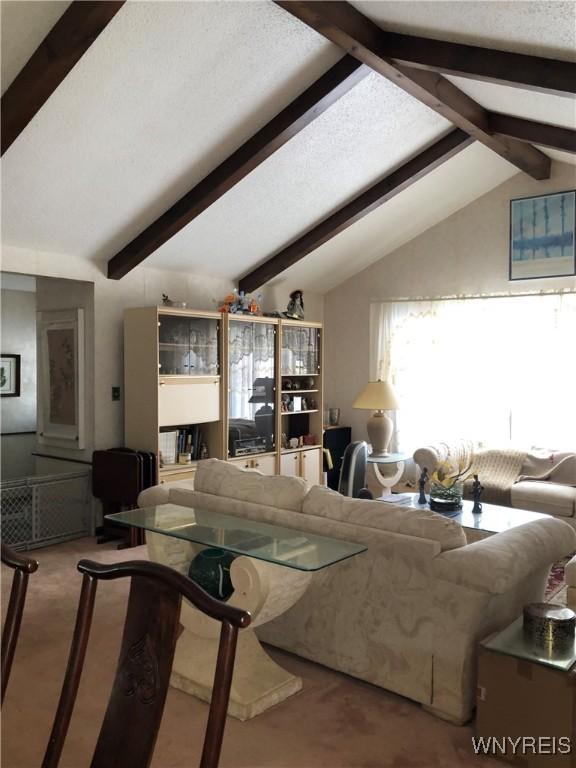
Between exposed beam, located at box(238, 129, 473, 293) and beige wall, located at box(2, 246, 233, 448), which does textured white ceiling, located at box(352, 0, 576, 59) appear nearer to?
exposed beam, located at box(238, 129, 473, 293)

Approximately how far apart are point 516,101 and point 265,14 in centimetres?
196

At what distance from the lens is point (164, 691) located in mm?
1369

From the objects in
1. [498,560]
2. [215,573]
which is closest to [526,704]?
[498,560]

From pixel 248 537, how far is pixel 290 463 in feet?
13.4

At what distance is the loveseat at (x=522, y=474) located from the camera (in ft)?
17.9

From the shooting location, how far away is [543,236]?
6.45 m

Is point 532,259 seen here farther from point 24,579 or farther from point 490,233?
point 24,579

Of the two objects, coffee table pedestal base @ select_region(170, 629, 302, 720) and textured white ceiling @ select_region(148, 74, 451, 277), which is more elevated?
textured white ceiling @ select_region(148, 74, 451, 277)

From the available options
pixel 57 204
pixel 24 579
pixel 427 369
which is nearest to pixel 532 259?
pixel 427 369

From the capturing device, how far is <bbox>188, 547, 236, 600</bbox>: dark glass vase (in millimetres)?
2975

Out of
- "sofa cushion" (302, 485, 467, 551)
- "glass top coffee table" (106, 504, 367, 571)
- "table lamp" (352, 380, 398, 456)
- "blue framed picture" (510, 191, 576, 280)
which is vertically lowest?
"glass top coffee table" (106, 504, 367, 571)

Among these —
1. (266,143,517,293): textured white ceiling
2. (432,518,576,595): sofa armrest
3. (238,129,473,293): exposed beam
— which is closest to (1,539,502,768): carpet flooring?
(432,518,576,595): sofa armrest

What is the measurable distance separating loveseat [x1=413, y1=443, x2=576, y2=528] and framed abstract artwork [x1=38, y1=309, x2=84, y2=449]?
10.2ft

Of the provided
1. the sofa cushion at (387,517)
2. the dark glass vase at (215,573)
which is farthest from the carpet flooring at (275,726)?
the sofa cushion at (387,517)
